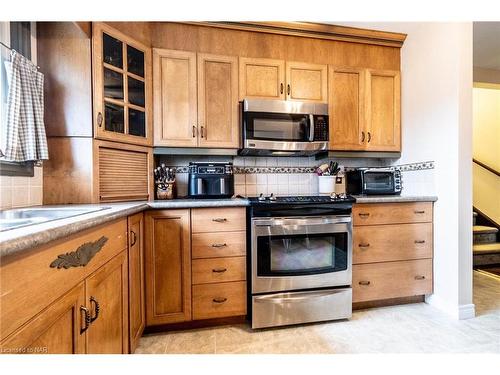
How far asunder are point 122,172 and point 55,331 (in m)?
1.32

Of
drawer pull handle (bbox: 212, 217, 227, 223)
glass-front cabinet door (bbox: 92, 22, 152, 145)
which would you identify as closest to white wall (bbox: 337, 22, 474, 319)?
drawer pull handle (bbox: 212, 217, 227, 223)

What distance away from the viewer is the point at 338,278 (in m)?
1.93

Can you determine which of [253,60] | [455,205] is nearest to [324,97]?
[253,60]

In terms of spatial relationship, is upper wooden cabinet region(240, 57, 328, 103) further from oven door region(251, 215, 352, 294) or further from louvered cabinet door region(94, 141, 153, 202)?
oven door region(251, 215, 352, 294)

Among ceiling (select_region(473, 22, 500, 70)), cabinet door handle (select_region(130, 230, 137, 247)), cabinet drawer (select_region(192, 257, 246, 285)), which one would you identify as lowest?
cabinet drawer (select_region(192, 257, 246, 285))

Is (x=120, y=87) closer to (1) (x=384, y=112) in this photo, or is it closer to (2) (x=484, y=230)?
(1) (x=384, y=112)

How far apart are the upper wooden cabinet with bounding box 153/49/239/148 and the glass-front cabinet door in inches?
3.4

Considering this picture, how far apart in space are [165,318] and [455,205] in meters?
2.28

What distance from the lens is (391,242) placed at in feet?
6.81

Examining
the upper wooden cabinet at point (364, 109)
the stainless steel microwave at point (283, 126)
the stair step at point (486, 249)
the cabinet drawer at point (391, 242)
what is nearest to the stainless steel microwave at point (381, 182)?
the upper wooden cabinet at point (364, 109)

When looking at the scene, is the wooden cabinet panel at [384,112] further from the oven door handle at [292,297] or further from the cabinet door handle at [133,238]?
the cabinet door handle at [133,238]

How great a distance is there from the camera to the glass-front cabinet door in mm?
1675

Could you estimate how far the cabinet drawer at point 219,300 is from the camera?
178 centimetres

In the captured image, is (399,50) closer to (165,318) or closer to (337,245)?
(337,245)
